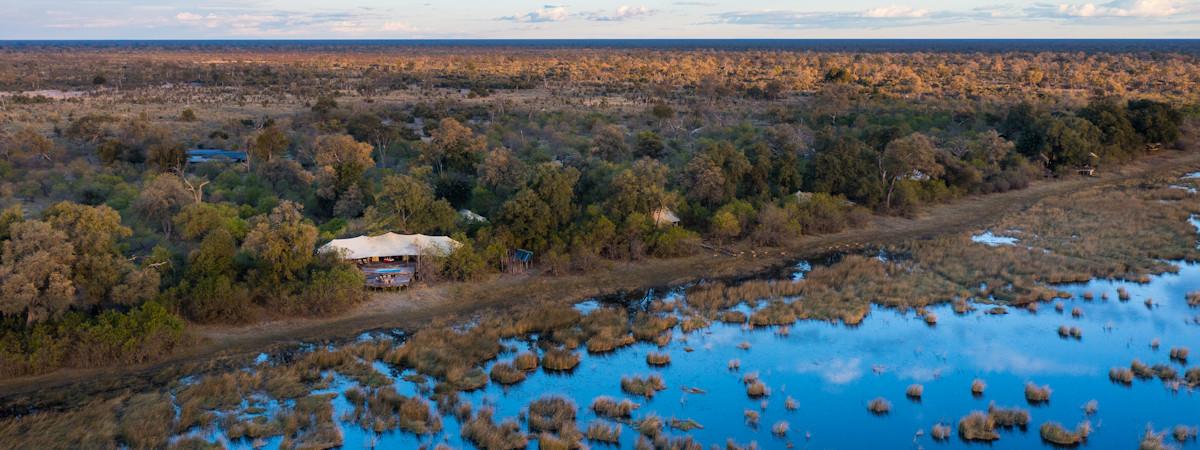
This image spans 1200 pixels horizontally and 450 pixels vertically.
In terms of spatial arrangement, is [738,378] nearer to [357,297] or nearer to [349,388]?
[349,388]

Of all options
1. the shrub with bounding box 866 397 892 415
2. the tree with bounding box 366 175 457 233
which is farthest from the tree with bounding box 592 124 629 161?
the shrub with bounding box 866 397 892 415

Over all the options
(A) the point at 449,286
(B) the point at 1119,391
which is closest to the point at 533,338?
(A) the point at 449,286

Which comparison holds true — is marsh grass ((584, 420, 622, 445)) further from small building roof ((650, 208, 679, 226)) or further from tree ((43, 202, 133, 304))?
small building roof ((650, 208, 679, 226))

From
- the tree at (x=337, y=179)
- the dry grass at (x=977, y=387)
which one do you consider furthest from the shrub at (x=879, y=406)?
the tree at (x=337, y=179)

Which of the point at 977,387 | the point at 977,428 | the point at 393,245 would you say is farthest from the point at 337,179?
the point at 977,428

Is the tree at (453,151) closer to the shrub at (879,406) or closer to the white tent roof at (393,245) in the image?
the white tent roof at (393,245)

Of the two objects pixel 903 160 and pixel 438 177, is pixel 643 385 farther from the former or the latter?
pixel 903 160

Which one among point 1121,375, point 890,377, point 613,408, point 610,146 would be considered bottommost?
point 890,377
